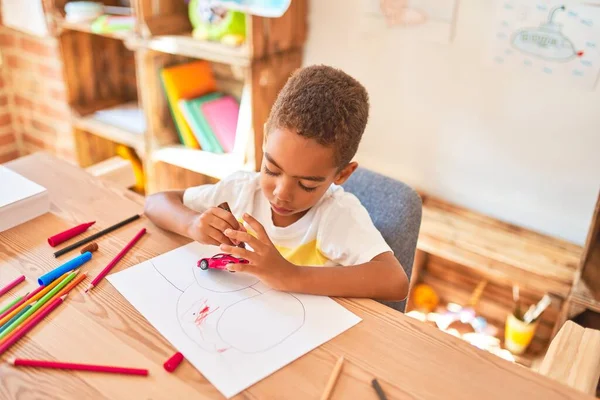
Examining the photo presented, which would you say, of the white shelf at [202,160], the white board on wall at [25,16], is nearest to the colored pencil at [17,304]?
the white shelf at [202,160]

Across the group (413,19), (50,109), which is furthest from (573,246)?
(50,109)

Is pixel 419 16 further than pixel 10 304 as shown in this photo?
Yes

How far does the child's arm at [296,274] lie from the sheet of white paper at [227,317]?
0.02 m

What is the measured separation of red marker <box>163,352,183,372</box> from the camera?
70cm

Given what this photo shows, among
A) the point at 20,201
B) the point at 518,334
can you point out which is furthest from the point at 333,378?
the point at 518,334

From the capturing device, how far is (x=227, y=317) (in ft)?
2.63

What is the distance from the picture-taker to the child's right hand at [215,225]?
0.94 m

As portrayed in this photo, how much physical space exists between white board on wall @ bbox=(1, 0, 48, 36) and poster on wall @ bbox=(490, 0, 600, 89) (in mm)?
1752

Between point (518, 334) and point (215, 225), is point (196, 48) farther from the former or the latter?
point (518, 334)

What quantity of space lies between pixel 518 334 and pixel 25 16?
2287mm

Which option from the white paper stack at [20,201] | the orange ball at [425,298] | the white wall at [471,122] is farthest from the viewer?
the orange ball at [425,298]

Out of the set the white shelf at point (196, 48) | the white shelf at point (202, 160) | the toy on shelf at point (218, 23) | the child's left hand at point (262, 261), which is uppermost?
the toy on shelf at point (218, 23)

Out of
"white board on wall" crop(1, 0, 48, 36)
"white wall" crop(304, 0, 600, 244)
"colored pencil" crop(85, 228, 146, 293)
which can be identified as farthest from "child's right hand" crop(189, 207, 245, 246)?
"white board on wall" crop(1, 0, 48, 36)

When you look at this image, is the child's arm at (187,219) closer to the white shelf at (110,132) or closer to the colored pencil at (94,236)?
the colored pencil at (94,236)
